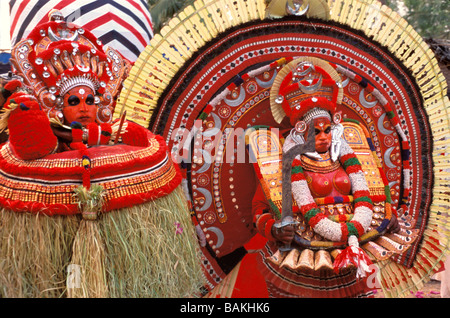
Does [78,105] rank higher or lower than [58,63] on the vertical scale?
lower

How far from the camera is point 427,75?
334 centimetres

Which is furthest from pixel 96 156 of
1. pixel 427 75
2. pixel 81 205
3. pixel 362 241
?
pixel 427 75

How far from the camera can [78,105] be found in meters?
2.36

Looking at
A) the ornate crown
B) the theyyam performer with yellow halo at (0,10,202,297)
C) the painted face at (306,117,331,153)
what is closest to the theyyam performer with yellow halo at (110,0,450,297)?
the painted face at (306,117,331,153)

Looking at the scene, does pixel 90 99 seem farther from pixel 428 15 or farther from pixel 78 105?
pixel 428 15

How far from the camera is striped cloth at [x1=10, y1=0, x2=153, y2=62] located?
3.57 metres

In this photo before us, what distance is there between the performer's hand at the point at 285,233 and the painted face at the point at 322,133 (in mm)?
576

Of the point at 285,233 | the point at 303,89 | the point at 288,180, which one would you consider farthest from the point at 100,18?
the point at 285,233

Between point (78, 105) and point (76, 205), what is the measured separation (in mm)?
640

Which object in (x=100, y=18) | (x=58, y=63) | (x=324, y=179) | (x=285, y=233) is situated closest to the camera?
(x=58, y=63)

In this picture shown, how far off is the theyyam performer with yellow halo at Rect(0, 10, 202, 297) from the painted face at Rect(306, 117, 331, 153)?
39.2 inches

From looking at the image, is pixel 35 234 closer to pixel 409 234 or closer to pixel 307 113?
pixel 307 113

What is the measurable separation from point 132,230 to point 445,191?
7.93ft

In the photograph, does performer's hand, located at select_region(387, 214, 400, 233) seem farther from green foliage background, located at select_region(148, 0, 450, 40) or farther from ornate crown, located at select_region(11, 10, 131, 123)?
green foliage background, located at select_region(148, 0, 450, 40)
